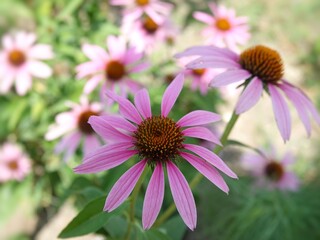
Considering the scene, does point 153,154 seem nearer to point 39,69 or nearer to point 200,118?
point 200,118

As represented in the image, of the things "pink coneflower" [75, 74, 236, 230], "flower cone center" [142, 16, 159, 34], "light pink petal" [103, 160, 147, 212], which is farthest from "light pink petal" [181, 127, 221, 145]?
"flower cone center" [142, 16, 159, 34]

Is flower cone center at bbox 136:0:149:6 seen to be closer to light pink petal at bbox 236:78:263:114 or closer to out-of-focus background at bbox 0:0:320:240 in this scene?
out-of-focus background at bbox 0:0:320:240

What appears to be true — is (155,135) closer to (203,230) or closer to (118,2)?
(118,2)

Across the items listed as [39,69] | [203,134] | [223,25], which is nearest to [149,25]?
[223,25]

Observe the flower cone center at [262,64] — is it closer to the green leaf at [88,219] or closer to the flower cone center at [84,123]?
the green leaf at [88,219]

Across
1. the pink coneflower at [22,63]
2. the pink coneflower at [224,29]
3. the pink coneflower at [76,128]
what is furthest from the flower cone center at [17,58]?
the pink coneflower at [224,29]

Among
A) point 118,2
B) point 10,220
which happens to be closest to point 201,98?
point 118,2
